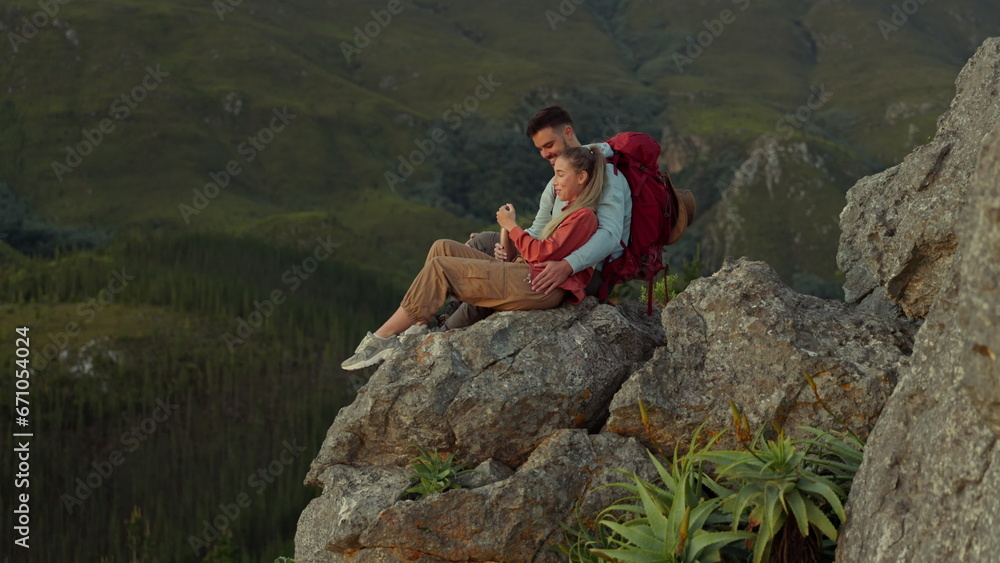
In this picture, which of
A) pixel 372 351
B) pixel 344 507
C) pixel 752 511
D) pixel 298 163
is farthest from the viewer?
pixel 298 163

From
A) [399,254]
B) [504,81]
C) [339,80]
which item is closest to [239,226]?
[399,254]

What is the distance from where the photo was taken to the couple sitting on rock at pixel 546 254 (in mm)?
8742

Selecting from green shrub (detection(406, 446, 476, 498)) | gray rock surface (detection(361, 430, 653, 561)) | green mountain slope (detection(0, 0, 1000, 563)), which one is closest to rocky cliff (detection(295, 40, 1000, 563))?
gray rock surface (detection(361, 430, 653, 561))

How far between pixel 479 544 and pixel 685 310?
257 centimetres

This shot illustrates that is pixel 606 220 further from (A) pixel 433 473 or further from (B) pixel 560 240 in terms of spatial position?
(A) pixel 433 473

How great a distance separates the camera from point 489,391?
8445mm

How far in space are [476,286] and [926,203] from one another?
3.78m

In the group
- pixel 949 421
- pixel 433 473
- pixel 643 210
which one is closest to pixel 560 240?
pixel 643 210

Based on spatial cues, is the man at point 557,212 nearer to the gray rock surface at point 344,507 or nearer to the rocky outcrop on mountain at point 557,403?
the rocky outcrop on mountain at point 557,403

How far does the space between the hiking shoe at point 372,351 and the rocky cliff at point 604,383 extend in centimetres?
24

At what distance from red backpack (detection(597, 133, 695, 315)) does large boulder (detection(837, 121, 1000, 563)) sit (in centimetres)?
340

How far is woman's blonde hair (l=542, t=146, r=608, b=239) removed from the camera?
343 inches

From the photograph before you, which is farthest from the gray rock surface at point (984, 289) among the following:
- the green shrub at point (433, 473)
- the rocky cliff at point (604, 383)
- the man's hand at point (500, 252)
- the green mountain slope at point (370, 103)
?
the green mountain slope at point (370, 103)

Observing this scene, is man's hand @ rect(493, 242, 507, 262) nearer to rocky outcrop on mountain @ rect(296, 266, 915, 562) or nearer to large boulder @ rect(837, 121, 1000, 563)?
rocky outcrop on mountain @ rect(296, 266, 915, 562)
